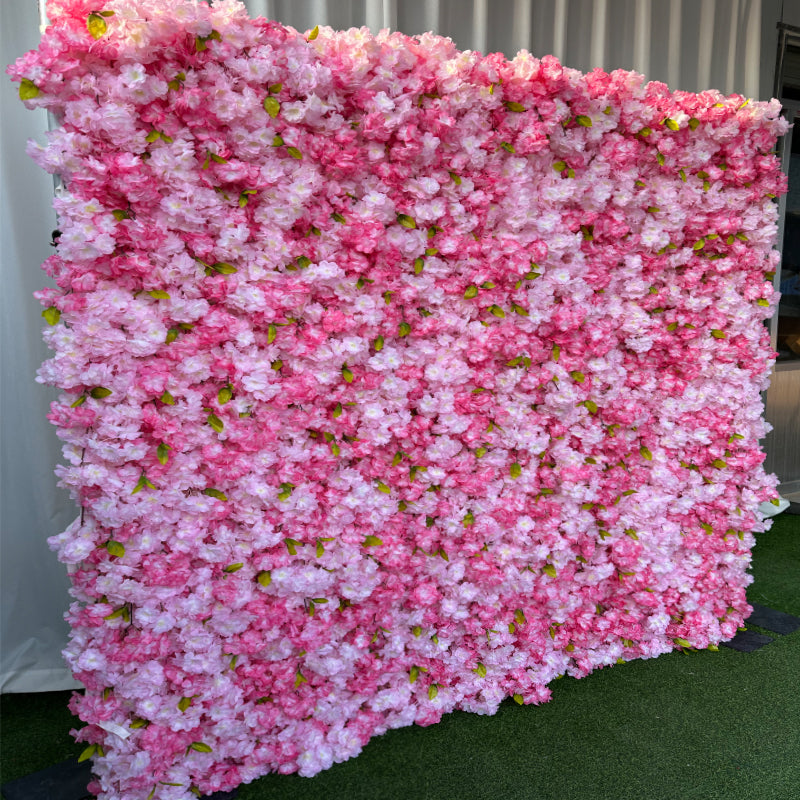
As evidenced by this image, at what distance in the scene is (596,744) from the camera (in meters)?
2.05

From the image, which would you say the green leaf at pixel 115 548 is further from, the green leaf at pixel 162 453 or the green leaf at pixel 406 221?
the green leaf at pixel 406 221

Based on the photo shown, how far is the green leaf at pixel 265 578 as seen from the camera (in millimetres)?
1888

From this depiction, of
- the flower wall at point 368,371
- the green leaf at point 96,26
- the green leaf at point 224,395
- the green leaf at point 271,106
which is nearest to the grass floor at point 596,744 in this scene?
the flower wall at point 368,371

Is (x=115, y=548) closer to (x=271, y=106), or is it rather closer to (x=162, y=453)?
(x=162, y=453)

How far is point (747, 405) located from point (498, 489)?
102 cm

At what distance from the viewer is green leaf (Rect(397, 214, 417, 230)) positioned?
6.33ft

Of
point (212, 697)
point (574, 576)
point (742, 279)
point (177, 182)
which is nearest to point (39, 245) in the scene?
point (177, 182)

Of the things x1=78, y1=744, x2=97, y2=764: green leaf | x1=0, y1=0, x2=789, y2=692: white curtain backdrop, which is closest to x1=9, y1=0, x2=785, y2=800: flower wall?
x1=78, y1=744, x2=97, y2=764: green leaf

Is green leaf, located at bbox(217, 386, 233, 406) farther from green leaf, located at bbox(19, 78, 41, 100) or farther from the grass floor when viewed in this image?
the grass floor

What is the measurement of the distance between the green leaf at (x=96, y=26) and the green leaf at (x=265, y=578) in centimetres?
133

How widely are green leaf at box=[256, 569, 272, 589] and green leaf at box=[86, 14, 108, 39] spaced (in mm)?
1329

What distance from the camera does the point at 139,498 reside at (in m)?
1.72

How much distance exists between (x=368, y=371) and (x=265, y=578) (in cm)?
62

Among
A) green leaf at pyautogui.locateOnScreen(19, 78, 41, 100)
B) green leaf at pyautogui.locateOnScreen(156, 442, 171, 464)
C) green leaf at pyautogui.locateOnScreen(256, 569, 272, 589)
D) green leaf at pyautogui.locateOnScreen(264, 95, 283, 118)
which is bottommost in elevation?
green leaf at pyautogui.locateOnScreen(256, 569, 272, 589)
